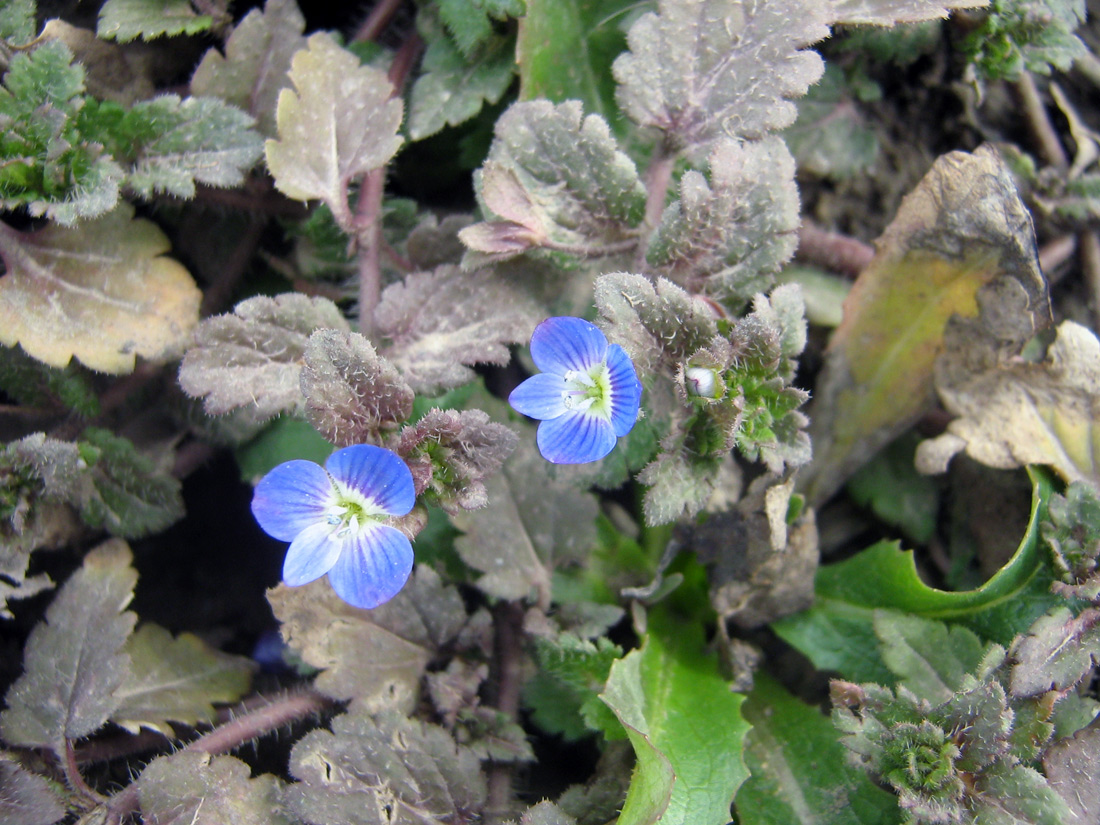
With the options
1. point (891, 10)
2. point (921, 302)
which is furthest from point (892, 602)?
point (891, 10)

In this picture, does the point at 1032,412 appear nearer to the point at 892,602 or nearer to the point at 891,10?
the point at 892,602

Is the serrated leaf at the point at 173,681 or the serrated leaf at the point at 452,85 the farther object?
the serrated leaf at the point at 452,85

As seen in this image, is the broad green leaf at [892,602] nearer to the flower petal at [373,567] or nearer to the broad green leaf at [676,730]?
the broad green leaf at [676,730]

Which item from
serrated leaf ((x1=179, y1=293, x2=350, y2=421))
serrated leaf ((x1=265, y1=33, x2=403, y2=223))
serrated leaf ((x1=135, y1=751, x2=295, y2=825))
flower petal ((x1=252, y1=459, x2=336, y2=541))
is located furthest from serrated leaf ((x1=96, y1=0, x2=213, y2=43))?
serrated leaf ((x1=135, y1=751, x2=295, y2=825))

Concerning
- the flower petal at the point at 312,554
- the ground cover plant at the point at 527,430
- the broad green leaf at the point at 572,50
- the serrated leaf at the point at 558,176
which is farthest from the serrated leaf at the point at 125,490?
the broad green leaf at the point at 572,50

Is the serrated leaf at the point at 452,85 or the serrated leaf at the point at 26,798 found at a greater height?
the serrated leaf at the point at 452,85

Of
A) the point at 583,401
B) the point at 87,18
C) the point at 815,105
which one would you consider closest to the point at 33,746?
the point at 583,401
